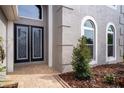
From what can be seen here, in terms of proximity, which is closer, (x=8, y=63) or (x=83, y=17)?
(x=8, y=63)

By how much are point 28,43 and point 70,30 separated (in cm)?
300

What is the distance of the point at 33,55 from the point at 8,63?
2.16m

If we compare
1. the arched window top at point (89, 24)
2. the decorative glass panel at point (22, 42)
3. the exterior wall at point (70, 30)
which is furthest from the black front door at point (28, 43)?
the arched window top at point (89, 24)

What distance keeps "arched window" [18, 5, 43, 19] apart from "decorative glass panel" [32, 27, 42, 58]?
2.54 feet

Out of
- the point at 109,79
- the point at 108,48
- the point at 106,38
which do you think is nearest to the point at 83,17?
the point at 106,38

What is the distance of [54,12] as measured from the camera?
9.18 meters

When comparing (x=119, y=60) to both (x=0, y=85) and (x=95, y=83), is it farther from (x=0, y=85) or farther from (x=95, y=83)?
(x=0, y=85)

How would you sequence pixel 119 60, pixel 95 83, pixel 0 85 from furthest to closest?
pixel 119 60
pixel 95 83
pixel 0 85

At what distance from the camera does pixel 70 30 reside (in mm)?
8141

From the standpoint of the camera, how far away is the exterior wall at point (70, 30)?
25.8 ft

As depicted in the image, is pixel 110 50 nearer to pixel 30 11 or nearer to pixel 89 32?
pixel 89 32

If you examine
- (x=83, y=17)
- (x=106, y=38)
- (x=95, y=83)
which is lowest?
(x=95, y=83)

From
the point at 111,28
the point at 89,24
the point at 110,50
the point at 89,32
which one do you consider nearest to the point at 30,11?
the point at 89,24

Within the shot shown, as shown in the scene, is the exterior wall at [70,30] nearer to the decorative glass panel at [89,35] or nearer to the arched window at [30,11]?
the decorative glass panel at [89,35]
